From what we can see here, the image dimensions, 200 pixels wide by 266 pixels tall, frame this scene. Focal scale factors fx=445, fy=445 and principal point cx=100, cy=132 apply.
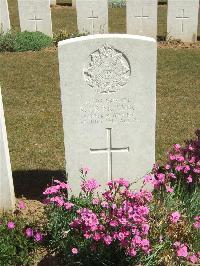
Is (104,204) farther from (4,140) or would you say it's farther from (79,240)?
(4,140)

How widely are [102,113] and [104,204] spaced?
46.3 inches

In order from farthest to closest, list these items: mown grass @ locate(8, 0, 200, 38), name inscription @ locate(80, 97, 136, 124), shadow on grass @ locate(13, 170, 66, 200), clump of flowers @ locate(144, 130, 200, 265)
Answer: mown grass @ locate(8, 0, 200, 38) → shadow on grass @ locate(13, 170, 66, 200) → name inscription @ locate(80, 97, 136, 124) → clump of flowers @ locate(144, 130, 200, 265)

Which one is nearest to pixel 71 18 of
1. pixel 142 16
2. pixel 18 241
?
pixel 142 16

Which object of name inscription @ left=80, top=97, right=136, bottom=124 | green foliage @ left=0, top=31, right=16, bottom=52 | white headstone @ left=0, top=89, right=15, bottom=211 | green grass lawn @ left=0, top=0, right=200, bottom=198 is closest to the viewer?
name inscription @ left=80, top=97, right=136, bottom=124

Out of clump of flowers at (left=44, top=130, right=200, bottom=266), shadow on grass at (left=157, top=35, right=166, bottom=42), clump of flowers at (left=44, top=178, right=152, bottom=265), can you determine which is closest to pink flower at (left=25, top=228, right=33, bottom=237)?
clump of flowers at (left=44, top=130, right=200, bottom=266)

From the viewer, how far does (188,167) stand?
4.36 metres

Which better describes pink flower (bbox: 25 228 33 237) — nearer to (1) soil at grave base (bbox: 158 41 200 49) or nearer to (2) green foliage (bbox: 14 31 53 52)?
(2) green foliage (bbox: 14 31 53 52)

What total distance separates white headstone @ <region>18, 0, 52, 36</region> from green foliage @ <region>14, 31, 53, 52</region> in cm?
69

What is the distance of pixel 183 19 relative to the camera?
1220cm

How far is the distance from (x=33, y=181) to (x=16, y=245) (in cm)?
166

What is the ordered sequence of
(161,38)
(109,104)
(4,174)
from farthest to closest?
(161,38)
(4,174)
(109,104)

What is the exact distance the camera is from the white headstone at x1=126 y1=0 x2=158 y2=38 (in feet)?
39.2

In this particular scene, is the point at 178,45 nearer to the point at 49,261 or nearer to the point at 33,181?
the point at 33,181

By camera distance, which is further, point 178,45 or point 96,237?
point 178,45
